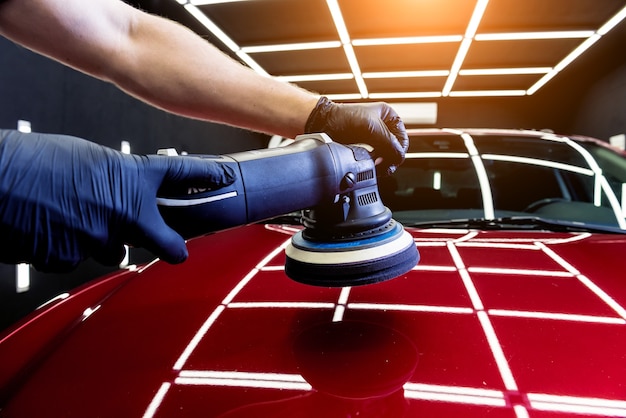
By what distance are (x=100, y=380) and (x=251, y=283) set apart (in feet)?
1.21

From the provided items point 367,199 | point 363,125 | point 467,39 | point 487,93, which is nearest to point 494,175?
point 363,125

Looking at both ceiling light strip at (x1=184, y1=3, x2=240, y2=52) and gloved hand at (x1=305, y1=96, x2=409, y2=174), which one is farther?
ceiling light strip at (x1=184, y1=3, x2=240, y2=52)

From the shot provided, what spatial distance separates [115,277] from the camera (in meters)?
1.13

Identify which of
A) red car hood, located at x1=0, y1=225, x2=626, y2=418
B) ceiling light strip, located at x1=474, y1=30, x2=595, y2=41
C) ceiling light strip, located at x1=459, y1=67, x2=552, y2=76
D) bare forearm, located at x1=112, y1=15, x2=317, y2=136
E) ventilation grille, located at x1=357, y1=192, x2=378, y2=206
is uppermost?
ceiling light strip, located at x1=474, y1=30, x2=595, y2=41

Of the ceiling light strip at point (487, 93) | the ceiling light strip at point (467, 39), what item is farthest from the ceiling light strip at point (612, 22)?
the ceiling light strip at point (487, 93)

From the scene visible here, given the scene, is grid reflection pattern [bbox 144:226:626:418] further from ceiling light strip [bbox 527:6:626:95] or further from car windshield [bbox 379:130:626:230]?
ceiling light strip [bbox 527:6:626:95]

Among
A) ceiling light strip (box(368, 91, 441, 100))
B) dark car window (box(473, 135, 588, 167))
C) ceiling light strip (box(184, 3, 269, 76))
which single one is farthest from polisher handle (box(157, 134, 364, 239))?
ceiling light strip (box(368, 91, 441, 100))

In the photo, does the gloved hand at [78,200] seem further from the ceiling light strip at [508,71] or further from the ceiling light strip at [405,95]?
the ceiling light strip at [405,95]

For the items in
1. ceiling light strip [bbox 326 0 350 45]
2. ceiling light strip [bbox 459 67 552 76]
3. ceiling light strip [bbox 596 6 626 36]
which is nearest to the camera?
ceiling light strip [bbox 326 0 350 45]

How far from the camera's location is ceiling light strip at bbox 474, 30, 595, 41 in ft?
17.9

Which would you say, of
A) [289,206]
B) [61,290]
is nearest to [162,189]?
[289,206]

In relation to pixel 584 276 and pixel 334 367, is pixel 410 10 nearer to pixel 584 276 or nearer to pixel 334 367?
pixel 584 276

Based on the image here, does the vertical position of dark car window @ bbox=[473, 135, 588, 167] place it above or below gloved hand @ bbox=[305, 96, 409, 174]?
below

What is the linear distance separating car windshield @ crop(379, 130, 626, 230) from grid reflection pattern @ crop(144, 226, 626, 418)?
54cm
